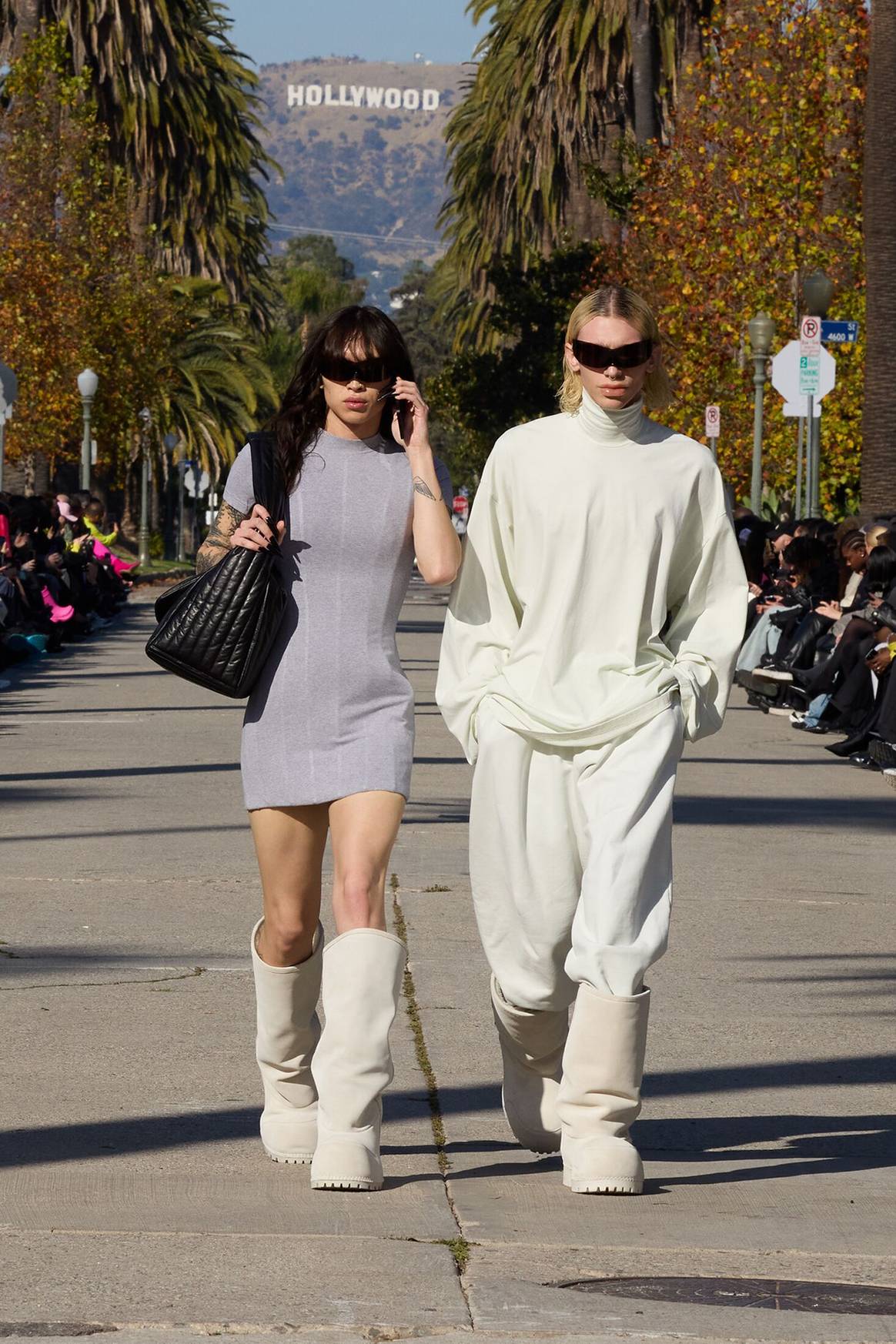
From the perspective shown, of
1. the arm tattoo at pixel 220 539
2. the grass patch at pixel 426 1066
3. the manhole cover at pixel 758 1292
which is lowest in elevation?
the grass patch at pixel 426 1066

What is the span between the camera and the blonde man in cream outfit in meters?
5.08

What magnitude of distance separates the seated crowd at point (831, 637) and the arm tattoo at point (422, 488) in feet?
31.5

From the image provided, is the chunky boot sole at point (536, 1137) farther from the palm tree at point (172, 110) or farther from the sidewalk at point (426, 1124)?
the palm tree at point (172, 110)

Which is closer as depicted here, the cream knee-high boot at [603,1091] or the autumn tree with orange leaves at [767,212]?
the cream knee-high boot at [603,1091]

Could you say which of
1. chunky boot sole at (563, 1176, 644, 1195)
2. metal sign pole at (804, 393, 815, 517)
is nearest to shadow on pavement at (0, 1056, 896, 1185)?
chunky boot sole at (563, 1176, 644, 1195)

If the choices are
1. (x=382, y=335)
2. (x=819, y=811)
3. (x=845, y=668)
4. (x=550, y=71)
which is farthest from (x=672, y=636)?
(x=550, y=71)

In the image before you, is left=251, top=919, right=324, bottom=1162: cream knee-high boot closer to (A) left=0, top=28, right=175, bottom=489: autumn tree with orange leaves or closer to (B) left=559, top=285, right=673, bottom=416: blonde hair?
(B) left=559, top=285, right=673, bottom=416: blonde hair

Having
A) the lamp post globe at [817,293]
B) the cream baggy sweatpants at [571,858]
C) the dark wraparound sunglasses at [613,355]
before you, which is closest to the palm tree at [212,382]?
the lamp post globe at [817,293]

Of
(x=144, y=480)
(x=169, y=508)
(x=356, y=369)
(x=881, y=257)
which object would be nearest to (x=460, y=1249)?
(x=356, y=369)

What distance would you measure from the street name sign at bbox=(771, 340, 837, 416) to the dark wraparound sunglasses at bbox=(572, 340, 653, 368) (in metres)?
16.7

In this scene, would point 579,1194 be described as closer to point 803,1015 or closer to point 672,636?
point 672,636

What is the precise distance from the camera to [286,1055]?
543cm

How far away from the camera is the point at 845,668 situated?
54.5 ft

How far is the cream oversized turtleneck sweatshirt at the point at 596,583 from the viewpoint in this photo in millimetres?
5191
